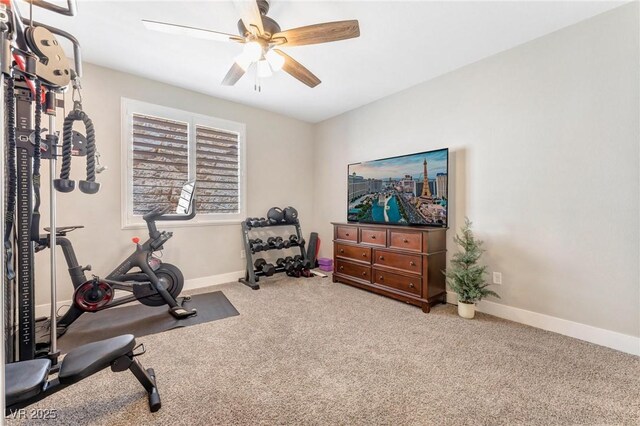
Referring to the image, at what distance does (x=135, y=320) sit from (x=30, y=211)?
1.41 m

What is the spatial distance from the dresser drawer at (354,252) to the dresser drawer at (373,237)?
0.11 m

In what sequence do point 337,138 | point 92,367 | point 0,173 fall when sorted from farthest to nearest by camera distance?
1. point 337,138
2. point 92,367
3. point 0,173

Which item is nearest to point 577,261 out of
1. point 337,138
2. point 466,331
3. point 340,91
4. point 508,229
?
point 508,229

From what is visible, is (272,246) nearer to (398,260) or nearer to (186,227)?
(186,227)

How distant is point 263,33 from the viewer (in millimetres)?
2045

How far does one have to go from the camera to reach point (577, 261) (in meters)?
2.35

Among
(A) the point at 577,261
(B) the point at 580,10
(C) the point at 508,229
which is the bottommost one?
(A) the point at 577,261

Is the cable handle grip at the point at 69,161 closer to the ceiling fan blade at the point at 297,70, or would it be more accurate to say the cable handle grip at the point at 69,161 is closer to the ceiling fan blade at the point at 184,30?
the ceiling fan blade at the point at 184,30

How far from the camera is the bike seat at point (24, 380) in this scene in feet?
4.00

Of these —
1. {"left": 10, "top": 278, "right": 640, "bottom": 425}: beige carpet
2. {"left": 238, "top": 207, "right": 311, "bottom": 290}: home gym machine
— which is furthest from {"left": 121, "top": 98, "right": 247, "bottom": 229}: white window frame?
{"left": 10, "top": 278, "right": 640, "bottom": 425}: beige carpet

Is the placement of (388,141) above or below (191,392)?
above

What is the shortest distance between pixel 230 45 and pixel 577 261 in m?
3.67

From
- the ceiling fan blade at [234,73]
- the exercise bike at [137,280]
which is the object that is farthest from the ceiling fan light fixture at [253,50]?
the exercise bike at [137,280]

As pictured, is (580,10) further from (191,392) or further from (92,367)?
(92,367)
